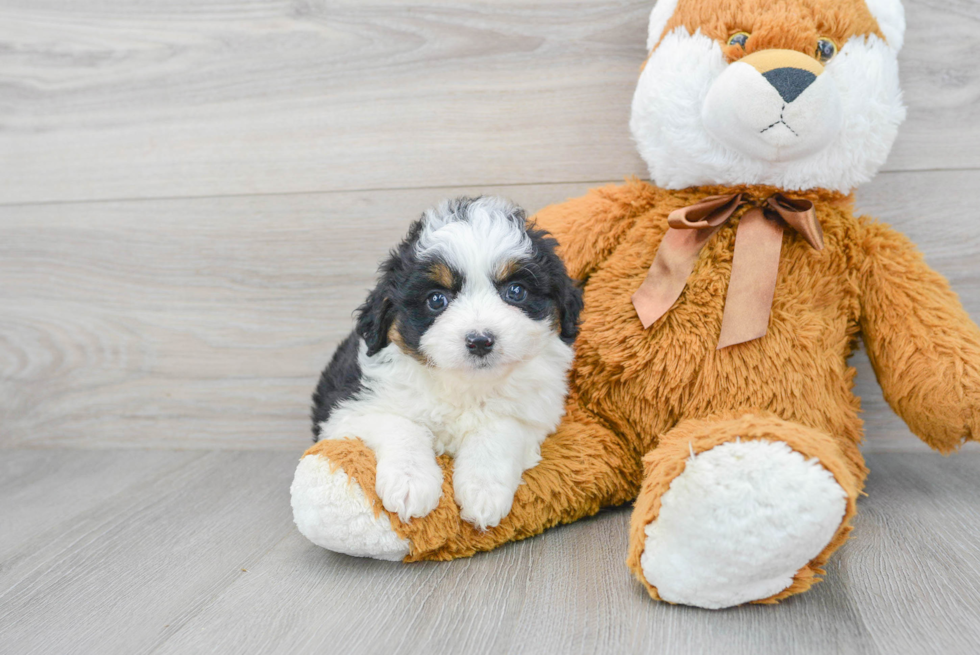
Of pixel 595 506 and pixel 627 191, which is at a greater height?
pixel 627 191

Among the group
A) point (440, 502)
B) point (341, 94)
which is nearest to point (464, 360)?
point (440, 502)

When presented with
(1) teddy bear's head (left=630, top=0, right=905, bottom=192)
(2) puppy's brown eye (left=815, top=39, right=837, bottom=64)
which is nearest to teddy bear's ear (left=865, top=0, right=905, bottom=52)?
(1) teddy bear's head (left=630, top=0, right=905, bottom=192)

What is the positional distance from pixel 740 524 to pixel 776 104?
74cm

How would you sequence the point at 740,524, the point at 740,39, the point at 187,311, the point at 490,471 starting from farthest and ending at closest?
the point at 187,311
the point at 740,39
the point at 490,471
the point at 740,524

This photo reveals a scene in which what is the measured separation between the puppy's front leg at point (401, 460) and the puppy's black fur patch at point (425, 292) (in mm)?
109

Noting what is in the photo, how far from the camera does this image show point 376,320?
1.33 metres

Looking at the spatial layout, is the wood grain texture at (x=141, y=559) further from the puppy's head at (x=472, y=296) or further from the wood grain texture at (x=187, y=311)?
the puppy's head at (x=472, y=296)

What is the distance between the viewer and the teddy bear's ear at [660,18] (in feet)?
4.93

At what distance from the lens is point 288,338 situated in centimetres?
202

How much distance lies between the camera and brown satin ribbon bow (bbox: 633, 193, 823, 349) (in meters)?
1.37

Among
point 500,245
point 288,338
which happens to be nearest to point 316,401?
point 288,338

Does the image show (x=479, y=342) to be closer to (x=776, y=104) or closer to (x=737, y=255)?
(x=737, y=255)

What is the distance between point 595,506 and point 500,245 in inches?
22.3

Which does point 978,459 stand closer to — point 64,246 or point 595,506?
point 595,506
